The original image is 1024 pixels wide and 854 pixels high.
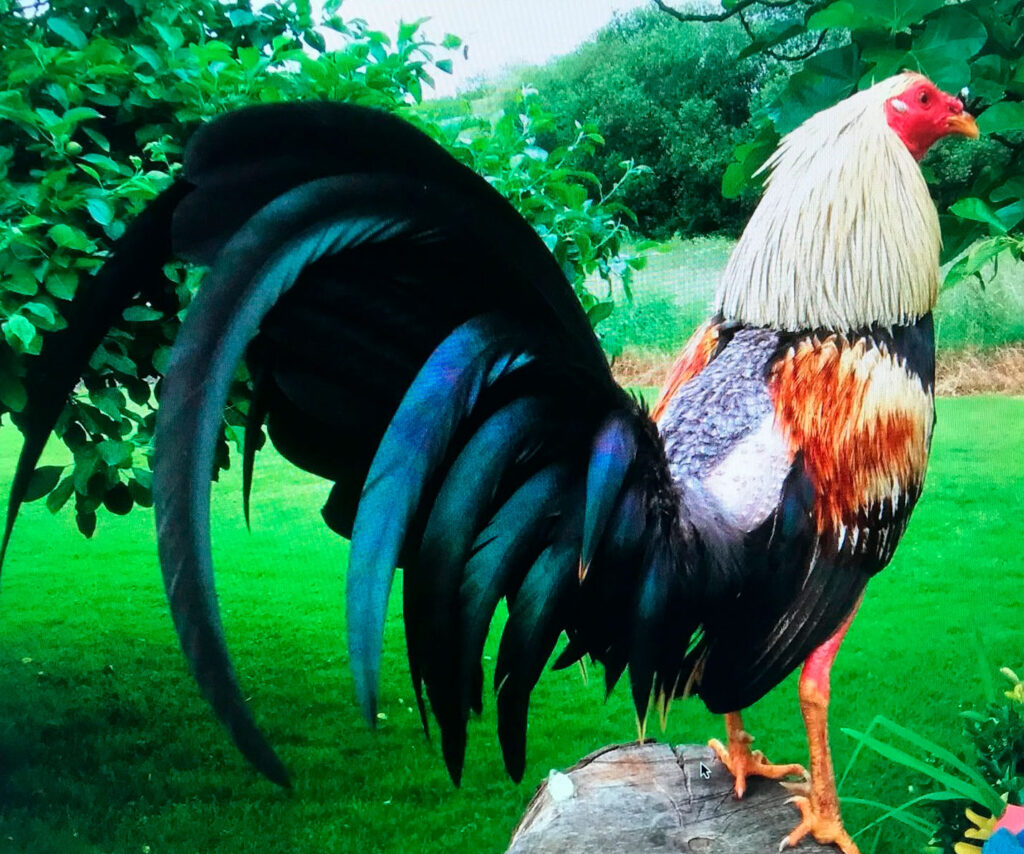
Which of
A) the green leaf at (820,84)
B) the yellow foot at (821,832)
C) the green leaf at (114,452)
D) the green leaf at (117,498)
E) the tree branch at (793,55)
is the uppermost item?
the tree branch at (793,55)

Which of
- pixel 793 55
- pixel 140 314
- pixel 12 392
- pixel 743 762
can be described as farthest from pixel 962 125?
pixel 12 392

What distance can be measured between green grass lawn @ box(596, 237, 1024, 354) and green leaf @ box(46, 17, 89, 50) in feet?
3.28

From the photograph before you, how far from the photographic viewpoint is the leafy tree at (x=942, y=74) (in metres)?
1.35

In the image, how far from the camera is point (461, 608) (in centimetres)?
105

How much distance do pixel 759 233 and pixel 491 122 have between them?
578 millimetres

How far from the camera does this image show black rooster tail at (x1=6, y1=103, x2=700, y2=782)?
68 centimetres

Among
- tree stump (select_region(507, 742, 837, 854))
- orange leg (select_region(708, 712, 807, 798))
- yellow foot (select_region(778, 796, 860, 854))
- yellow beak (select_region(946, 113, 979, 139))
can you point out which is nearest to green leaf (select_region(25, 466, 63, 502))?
tree stump (select_region(507, 742, 837, 854))

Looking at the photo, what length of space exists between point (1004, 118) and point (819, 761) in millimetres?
1061

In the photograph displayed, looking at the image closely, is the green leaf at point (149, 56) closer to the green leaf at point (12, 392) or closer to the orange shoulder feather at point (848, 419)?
the green leaf at point (12, 392)

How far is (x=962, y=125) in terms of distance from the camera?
126 cm

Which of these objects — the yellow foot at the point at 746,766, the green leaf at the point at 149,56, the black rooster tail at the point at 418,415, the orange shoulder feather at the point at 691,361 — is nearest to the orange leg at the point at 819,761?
the yellow foot at the point at 746,766

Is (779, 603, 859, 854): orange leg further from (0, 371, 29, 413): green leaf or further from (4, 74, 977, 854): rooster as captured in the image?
(0, 371, 29, 413): green leaf

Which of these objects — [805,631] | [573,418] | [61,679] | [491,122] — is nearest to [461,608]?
[573,418]

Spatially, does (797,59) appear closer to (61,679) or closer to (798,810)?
(798,810)
